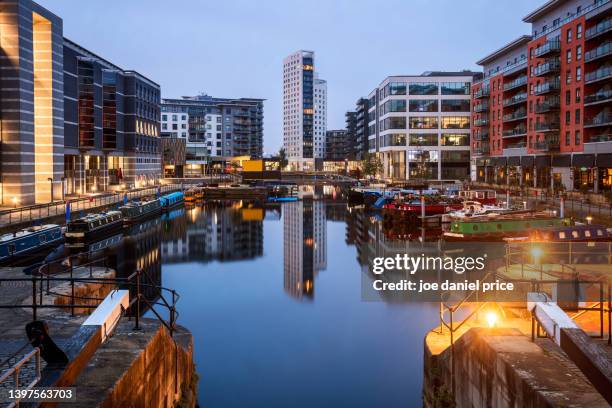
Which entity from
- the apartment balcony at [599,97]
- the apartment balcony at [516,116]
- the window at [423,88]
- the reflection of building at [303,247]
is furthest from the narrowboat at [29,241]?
the window at [423,88]

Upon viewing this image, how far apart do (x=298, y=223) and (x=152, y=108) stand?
46.6m

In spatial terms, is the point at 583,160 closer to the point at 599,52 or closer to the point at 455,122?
the point at 599,52

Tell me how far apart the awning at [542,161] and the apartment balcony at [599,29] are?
1747 centimetres

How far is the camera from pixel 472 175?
115m

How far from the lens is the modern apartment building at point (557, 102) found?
64.1 m

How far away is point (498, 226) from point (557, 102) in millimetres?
36798

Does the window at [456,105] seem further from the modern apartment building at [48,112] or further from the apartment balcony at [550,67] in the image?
the modern apartment building at [48,112]

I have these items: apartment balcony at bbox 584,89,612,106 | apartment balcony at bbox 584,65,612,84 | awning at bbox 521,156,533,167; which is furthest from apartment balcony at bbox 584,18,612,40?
awning at bbox 521,156,533,167

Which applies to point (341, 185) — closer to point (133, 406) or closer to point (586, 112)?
point (586, 112)

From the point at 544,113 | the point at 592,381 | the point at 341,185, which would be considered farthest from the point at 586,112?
the point at 341,185

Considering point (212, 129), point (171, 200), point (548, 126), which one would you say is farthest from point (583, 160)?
point (212, 129)

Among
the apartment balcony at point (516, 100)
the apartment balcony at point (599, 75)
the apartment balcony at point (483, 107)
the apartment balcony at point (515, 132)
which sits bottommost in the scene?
the apartment balcony at point (515, 132)

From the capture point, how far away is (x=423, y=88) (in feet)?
398

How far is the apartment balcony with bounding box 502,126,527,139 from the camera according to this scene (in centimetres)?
8769
